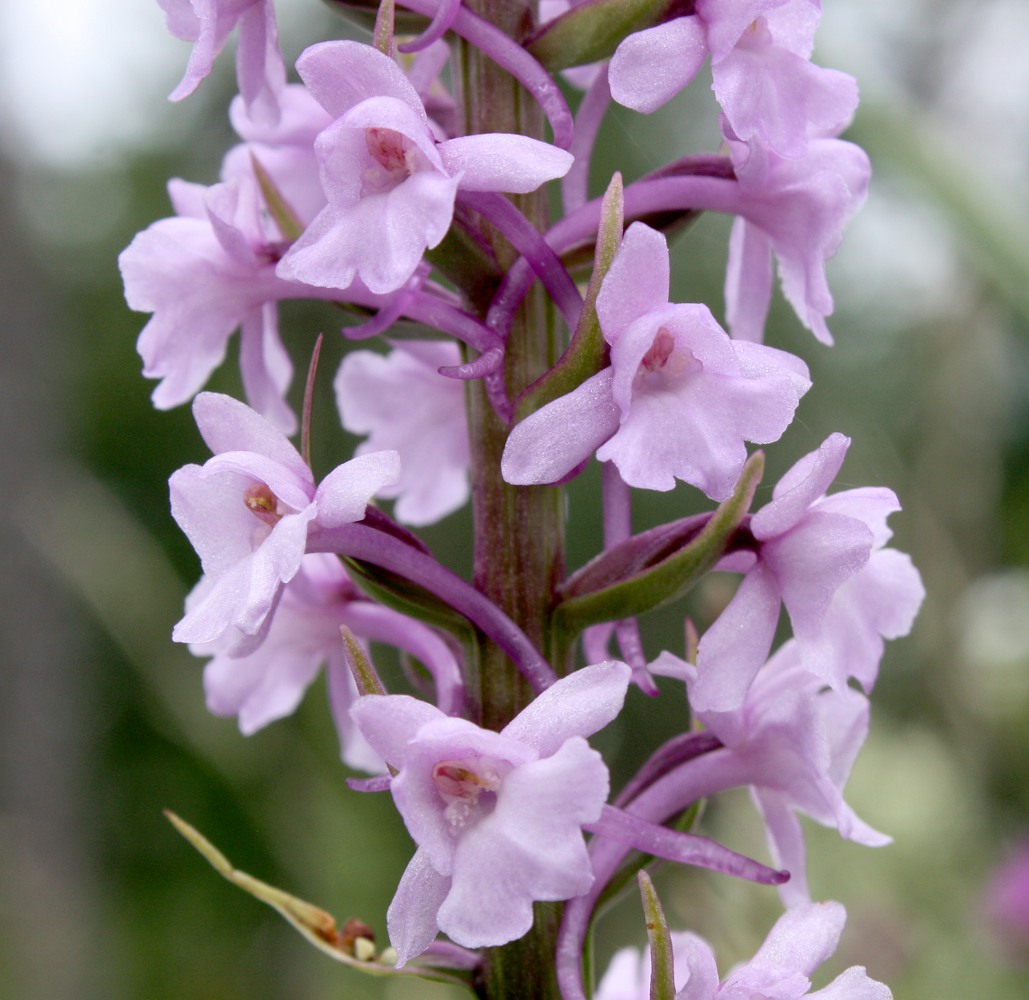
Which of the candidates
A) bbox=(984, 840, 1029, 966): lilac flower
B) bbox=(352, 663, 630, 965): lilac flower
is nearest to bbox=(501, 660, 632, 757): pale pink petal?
bbox=(352, 663, 630, 965): lilac flower

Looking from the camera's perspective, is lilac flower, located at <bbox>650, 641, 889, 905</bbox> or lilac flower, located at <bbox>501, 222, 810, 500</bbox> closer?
lilac flower, located at <bbox>501, 222, 810, 500</bbox>

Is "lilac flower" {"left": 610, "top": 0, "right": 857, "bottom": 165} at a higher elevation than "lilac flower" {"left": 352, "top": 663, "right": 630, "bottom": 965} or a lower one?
higher

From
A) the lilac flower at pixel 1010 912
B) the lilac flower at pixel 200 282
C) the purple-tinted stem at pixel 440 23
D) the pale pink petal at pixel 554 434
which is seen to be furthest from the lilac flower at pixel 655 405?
the lilac flower at pixel 1010 912

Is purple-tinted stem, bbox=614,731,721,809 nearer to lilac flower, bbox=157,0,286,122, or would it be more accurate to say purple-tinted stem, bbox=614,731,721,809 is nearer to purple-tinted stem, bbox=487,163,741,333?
purple-tinted stem, bbox=487,163,741,333

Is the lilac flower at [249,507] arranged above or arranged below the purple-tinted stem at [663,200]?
below

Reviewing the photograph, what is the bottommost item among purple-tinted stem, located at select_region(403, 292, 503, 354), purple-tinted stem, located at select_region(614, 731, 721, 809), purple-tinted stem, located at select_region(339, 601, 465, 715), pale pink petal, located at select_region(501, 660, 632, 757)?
purple-tinted stem, located at select_region(614, 731, 721, 809)

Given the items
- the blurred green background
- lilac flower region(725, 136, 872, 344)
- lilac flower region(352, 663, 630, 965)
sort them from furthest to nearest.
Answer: the blurred green background
lilac flower region(725, 136, 872, 344)
lilac flower region(352, 663, 630, 965)

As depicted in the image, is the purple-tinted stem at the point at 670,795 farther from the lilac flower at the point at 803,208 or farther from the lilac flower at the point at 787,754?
the lilac flower at the point at 803,208
